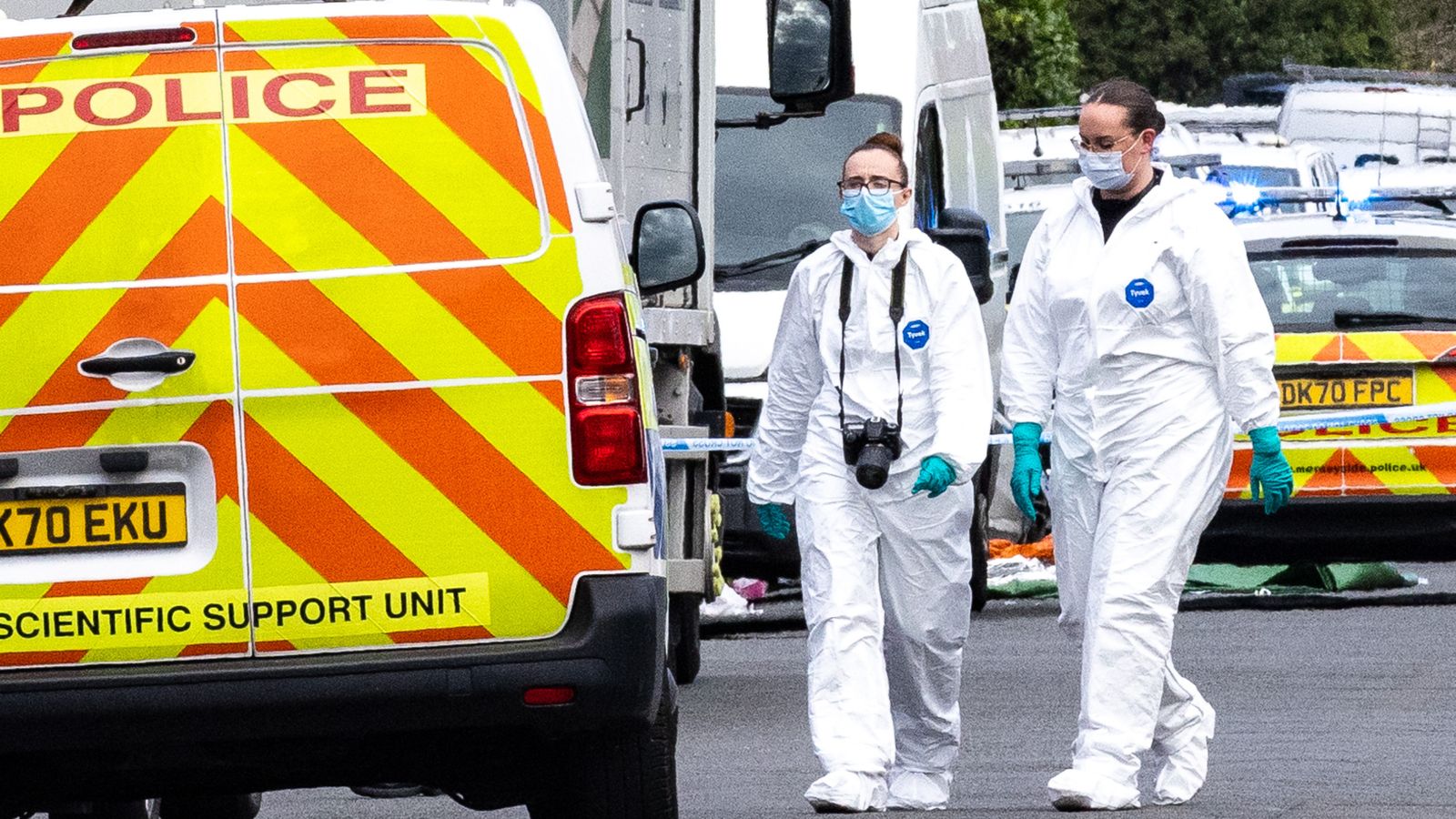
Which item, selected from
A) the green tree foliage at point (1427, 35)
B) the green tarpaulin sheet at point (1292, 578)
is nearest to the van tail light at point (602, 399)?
the green tarpaulin sheet at point (1292, 578)

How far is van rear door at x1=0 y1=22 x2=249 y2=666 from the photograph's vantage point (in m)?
5.90

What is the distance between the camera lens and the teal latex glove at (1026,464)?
864 centimetres

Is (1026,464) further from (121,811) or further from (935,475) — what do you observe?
(121,811)

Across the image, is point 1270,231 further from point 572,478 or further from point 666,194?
point 572,478

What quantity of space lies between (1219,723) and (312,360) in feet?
16.2

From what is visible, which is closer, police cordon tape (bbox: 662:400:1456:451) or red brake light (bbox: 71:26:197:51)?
red brake light (bbox: 71:26:197:51)

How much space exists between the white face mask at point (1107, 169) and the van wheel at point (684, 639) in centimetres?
315

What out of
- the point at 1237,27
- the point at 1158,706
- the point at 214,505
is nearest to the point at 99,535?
the point at 214,505

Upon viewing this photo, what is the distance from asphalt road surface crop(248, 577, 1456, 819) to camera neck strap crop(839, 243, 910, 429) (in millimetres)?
1064

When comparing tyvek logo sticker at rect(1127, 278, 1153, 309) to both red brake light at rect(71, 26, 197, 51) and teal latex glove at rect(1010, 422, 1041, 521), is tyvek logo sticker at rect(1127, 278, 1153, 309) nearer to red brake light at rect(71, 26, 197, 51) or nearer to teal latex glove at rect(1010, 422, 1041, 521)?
teal latex glove at rect(1010, 422, 1041, 521)

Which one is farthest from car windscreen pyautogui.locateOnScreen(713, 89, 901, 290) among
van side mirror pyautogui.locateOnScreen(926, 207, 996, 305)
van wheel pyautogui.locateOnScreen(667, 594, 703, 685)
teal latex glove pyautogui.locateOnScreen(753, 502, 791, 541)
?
teal latex glove pyautogui.locateOnScreen(753, 502, 791, 541)

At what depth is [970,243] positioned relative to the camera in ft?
44.6

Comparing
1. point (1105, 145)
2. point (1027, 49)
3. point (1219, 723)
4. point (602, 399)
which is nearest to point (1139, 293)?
Answer: point (1105, 145)

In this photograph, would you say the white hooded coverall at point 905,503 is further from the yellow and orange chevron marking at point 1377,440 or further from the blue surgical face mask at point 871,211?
the yellow and orange chevron marking at point 1377,440
